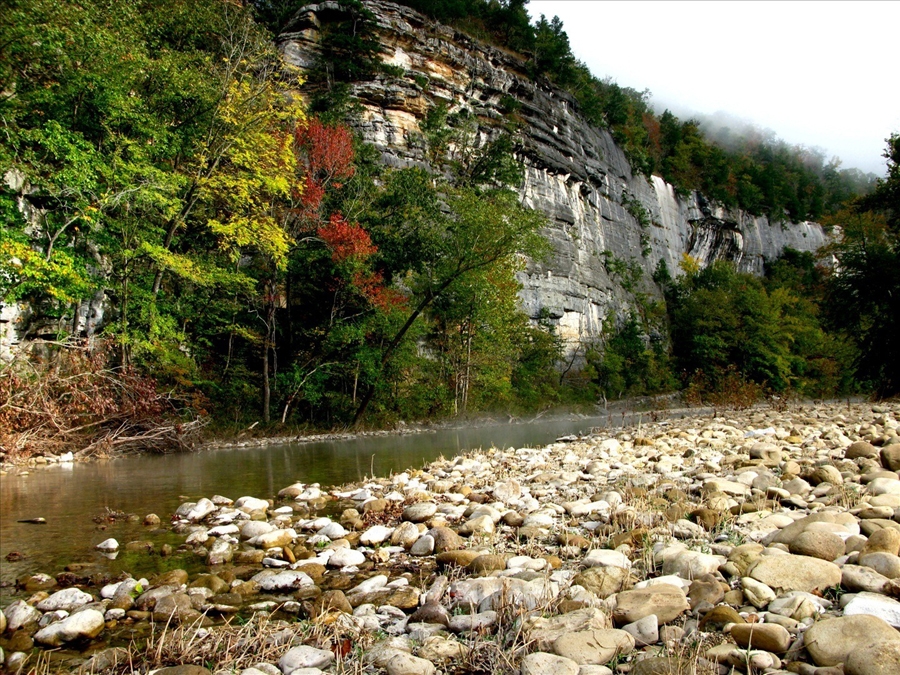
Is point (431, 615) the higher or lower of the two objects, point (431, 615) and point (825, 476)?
the lower

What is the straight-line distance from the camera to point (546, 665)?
227 cm

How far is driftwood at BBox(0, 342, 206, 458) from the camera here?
33.3 feet

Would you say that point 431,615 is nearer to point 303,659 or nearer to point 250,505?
point 303,659

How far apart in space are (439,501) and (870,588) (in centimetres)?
414

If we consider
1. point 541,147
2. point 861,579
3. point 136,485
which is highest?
point 541,147

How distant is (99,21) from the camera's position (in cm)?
1337

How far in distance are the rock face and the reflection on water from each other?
23847 mm

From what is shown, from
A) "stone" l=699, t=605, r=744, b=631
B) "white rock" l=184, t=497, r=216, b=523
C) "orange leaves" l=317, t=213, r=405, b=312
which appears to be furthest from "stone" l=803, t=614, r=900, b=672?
"orange leaves" l=317, t=213, r=405, b=312

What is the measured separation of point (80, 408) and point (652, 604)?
12.2 m

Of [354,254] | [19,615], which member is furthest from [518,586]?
[354,254]

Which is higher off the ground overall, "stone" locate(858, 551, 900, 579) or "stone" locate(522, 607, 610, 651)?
"stone" locate(858, 551, 900, 579)

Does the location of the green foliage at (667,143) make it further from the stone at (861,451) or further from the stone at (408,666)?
the stone at (408,666)

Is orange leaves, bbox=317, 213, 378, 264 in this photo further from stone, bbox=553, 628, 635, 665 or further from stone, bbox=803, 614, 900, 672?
stone, bbox=803, 614, 900, 672

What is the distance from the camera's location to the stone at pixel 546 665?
7.32ft
